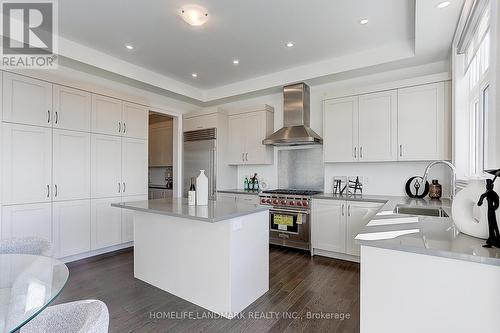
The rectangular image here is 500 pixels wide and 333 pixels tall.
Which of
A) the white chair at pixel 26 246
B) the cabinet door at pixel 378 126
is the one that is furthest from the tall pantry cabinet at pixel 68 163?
the cabinet door at pixel 378 126

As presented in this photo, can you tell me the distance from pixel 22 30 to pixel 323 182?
4.36 meters

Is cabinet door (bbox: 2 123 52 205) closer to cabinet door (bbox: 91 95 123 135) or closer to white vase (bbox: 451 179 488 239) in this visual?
cabinet door (bbox: 91 95 123 135)

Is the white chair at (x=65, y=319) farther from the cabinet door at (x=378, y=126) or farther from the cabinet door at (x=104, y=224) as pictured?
the cabinet door at (x=378, y=126)

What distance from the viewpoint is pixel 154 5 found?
247 centimetres

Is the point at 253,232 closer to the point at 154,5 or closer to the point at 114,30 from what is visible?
the point at 154,5

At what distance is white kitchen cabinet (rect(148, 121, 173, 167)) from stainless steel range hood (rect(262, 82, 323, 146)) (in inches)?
91.8

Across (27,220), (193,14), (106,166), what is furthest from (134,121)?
(193,14)

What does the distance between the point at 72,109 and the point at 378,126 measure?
4123 mm

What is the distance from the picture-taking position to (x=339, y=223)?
3.51 metres

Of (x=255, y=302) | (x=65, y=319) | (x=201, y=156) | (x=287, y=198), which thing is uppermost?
(x=201, y=156)

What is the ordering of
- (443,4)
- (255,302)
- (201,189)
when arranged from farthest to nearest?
(201,189), (255,302), (443,4)

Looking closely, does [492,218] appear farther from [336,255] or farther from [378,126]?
[336,255]

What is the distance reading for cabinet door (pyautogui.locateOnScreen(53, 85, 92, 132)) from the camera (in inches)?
128

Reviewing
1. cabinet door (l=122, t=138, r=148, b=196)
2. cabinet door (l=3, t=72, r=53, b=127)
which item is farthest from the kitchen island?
cabinet door (l=3, t=72, r=53, b=127)
